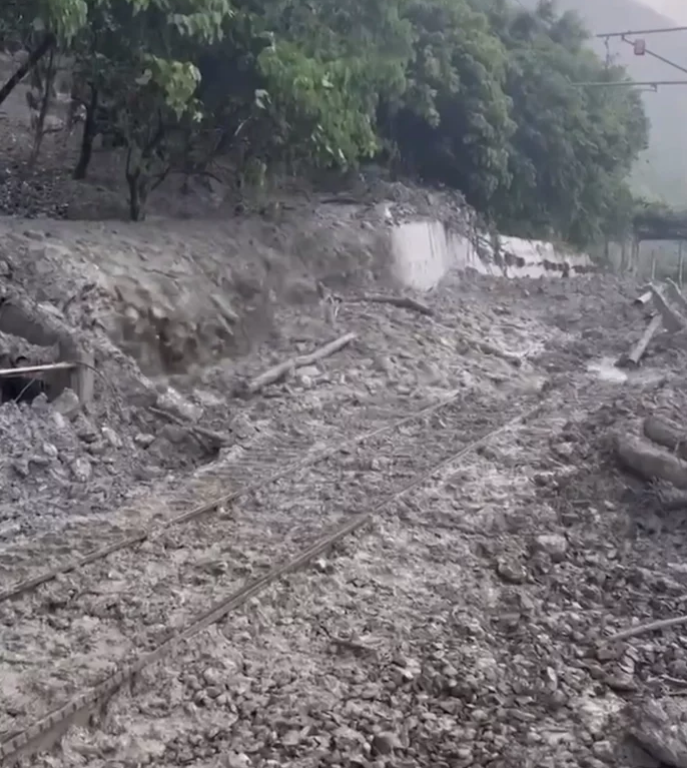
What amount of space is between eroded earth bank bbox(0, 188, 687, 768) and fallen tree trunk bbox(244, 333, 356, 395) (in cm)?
7

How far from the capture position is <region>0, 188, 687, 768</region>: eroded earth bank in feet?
20.0

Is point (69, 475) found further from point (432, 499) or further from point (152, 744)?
point (152, 744)

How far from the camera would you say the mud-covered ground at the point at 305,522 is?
6160 millimetres

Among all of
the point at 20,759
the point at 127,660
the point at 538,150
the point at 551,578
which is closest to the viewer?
the point at 20,759

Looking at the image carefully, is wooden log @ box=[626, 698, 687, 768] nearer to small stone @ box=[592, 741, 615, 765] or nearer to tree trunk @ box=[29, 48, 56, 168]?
small stone @ box=[592, 741, 615, 765]

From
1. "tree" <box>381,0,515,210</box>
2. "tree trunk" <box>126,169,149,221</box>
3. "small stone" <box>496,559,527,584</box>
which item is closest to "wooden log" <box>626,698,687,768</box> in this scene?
"small stone" <box>496,559,527,584</box>

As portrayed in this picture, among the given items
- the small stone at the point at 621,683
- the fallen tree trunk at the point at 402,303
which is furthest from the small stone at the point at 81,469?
the fallen tree trunk at the point at 402,303

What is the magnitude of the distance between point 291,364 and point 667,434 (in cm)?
543

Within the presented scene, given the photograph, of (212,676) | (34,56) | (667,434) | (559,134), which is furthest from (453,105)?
(212,676)

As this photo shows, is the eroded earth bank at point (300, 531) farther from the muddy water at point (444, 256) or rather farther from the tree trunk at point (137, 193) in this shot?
the muddy water at point (444, 256)

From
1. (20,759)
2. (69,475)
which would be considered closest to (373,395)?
(69,475)

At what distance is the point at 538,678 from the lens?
6.88m

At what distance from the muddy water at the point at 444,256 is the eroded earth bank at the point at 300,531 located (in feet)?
12.5

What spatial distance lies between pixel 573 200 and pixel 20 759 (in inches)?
1197
